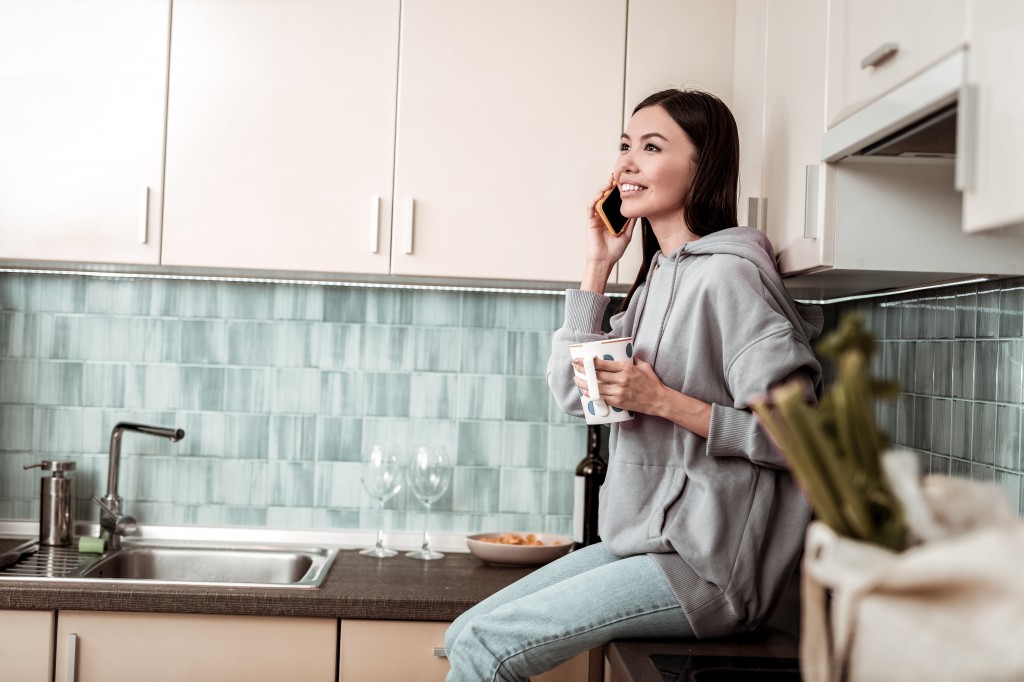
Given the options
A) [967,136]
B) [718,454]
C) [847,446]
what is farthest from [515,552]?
[847,446]

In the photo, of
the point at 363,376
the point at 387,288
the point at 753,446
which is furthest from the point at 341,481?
the point at 753,446

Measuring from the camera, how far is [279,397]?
2.44 meters

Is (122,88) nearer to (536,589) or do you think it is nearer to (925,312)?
(536,589)

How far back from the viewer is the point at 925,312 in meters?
1.87

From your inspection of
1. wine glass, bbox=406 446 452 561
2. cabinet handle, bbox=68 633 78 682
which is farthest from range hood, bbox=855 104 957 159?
cabinet handle, bbox=68 633 78 682

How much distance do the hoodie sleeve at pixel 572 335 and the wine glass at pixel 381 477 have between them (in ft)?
1.99

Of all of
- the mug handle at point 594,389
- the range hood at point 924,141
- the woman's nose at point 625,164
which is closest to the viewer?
the range hood at point 924,141

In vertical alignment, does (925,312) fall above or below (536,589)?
above

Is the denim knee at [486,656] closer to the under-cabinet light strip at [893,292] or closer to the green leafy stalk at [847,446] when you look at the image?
the green leafy stalk at [847,446]

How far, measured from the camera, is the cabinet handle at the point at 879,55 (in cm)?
121

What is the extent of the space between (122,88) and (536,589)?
1.36 metres

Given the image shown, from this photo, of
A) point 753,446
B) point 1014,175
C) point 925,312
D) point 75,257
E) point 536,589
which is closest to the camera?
point 1014,175

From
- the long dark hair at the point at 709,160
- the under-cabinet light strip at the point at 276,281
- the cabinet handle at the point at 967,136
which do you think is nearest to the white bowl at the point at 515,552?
the under-cabinet light strip at the point at 276,281

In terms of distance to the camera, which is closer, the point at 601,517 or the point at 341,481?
the point at 601,517
